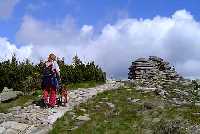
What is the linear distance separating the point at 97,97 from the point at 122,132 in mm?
6944

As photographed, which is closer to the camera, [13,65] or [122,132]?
[122,132]

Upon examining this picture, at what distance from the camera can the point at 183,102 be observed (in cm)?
2570

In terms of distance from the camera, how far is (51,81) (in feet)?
83.0

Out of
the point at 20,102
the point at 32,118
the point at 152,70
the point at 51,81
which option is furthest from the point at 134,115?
the point at 152,70

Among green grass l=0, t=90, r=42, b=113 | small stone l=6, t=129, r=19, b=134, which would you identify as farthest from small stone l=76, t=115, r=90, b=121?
green grass l=0, t=90, r=42, b=113

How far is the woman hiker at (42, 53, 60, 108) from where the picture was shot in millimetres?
25281

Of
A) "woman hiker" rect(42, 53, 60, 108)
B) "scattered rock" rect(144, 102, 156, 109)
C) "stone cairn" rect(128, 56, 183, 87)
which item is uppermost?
"stone cairn" rect(128, 56, 183, 87)

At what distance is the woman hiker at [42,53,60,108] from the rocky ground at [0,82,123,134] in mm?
528

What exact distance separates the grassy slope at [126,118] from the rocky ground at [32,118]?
505 millimetres

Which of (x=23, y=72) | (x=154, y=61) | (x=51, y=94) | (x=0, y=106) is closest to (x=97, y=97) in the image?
(x=51, y=94)

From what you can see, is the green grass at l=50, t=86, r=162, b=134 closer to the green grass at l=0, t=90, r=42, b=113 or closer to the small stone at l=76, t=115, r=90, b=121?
the small stone at l=76, t=115, r=90, b=121

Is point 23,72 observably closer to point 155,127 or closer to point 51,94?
point 51,94

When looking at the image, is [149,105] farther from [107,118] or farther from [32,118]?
[32,118]

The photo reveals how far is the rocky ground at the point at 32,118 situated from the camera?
22.3m
